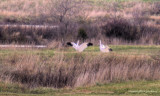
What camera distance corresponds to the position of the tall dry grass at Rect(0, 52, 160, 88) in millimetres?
16875

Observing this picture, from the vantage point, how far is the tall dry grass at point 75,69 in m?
16.9

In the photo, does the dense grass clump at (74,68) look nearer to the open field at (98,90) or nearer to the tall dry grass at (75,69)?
the tall dry grass at (75,69)

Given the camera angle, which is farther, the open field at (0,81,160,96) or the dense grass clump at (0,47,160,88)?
the dense grass clump at (0,47,160,88)

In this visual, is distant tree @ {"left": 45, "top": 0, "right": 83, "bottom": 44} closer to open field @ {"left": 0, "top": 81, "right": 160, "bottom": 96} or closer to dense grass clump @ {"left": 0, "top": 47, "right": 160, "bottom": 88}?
dense grass clump @ {"left": 0, "top": 47, "right": 160, "bottom": 88}

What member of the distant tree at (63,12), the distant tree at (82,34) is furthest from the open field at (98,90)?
the distant tree at (63,12)

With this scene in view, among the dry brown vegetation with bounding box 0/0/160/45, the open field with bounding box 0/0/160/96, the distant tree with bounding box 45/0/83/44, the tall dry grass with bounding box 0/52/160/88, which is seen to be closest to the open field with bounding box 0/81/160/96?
the open field with bounding box 0/0/160/96

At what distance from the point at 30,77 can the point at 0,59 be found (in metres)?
1.83

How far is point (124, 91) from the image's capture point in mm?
13516

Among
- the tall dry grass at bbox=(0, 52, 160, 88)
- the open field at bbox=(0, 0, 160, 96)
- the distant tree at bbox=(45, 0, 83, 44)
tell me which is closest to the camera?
the open field at bbox=(0, 0, 160, 96)

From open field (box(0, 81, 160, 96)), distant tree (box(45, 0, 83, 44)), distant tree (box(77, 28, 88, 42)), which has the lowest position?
open field (box(0, 81, 160, 96))

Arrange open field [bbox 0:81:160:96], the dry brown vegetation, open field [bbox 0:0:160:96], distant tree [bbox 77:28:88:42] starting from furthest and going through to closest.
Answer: the dry brown vegetation → distant tree [bbox 77:28:88:42] → open field [bbox 0:0:160:96] → open field [bbox 0:81:160:96]

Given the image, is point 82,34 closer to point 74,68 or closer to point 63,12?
point 63,12

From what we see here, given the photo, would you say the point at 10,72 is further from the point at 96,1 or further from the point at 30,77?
the point at 96,1

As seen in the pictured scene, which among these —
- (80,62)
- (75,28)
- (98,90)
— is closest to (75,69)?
(80,62)
